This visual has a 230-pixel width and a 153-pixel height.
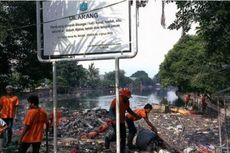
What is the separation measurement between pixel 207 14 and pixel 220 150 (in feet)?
10.7

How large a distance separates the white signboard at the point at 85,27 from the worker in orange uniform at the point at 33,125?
111 centimetres

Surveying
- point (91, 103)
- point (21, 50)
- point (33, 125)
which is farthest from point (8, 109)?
point (91, 103)

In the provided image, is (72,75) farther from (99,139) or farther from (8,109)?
(8,109)

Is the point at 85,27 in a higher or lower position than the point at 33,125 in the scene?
higher

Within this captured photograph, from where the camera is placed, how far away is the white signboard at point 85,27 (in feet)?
23.3

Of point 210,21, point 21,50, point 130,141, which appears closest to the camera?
point 210,21

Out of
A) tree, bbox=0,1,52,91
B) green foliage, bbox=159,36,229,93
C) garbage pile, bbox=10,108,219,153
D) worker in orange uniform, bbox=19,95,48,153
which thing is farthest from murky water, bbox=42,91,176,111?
worker in orange uniform, bbox=19,95,48,153

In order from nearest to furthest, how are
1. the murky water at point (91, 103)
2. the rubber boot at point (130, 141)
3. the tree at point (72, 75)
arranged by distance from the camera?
1. the rubber boot at point (130, 141)
2. the murky water at point (91, 103)
3. the tree at point (72, 75)

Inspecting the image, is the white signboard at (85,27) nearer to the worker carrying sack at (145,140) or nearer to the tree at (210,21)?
the tree at (210,21)

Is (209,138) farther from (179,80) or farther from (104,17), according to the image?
(179,80)

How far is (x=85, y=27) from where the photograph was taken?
24.5 ft

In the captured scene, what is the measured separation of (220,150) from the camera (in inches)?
408

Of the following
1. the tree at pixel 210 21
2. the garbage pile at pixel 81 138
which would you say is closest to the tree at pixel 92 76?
the garbage pile at pixel 81 138

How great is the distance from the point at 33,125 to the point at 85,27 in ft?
7.24
